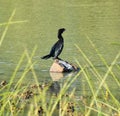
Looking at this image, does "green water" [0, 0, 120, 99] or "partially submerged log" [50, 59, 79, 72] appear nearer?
"partially submerged log" [50, 59, 79, 72]

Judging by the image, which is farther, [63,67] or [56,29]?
[56,29]

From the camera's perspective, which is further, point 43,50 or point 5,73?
point 43,50

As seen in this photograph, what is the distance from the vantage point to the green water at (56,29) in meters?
17.3

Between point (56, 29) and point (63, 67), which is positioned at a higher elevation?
point (63, 67)

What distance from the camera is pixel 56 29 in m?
24.5

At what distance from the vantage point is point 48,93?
41.5ft

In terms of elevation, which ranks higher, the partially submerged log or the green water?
the partially submerged log

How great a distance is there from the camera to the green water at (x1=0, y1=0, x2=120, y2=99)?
56.8 ft

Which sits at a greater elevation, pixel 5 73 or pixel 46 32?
pixel 5 73

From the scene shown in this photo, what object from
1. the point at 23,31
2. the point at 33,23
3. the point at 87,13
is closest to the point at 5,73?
the point at 23,31

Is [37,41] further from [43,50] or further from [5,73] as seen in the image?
[5,73]

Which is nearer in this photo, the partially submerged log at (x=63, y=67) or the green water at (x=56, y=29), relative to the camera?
the partially submerged log at (x=63, y=67)

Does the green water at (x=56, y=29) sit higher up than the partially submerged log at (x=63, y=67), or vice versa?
the partially submerged log at (x=63, y=67)

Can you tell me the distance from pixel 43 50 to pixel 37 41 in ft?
6.84
